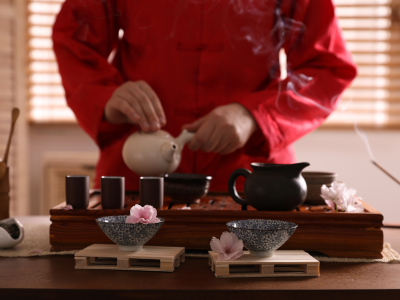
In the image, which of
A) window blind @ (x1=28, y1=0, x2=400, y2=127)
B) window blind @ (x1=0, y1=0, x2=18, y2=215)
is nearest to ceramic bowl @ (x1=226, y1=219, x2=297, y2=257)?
window blind @ (x1=28, y1=0, x2=400, y2=127)

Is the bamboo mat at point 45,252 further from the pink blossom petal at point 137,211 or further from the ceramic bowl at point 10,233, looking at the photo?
the pink blossom petal at point 137,211

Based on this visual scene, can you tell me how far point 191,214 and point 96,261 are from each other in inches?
8.8

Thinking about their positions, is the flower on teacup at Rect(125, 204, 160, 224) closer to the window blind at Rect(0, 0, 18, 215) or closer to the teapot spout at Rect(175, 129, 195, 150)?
the teapot spout at Rect(175, 129, 195, 150)

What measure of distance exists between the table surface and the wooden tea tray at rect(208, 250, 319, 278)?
1cm

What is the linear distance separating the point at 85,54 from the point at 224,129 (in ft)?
1.80

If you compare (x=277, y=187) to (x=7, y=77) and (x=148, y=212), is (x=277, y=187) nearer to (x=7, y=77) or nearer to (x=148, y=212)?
(x=148, y=212)

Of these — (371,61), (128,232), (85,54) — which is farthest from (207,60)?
(371,61)

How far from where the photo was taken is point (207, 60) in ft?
4.48

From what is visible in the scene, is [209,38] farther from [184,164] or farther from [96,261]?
[96,261]

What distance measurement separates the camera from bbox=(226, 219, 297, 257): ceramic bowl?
751mm

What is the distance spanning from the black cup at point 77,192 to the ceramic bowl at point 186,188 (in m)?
0.21

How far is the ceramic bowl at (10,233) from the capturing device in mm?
940

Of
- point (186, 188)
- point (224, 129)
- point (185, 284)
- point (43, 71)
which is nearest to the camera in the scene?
point (185, 284)

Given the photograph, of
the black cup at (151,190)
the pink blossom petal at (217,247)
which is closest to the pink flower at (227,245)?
the pink blossom petal at (217,247)
